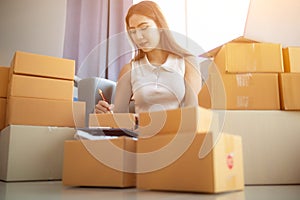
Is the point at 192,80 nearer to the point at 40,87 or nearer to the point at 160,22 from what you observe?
the point at 160,22

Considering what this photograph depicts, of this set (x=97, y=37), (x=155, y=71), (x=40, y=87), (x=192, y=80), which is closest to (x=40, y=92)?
(x=40, y=87)

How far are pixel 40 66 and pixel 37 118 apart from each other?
7.4 inches

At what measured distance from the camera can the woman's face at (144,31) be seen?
1157mm

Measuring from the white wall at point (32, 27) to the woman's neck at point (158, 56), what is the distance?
874 millimetres

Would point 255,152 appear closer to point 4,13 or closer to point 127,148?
point 127,148

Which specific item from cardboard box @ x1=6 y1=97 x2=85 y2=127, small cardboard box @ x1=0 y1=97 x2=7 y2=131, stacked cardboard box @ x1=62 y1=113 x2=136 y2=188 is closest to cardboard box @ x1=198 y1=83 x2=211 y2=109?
stacked cardboard box @ x1=62 y1=113 x2=136 y2=188

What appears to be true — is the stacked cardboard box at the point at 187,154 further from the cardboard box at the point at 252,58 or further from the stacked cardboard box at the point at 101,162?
the cardboard box at the point at 252,58

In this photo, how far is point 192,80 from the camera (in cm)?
124

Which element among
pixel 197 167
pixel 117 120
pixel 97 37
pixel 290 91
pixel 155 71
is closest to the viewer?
pixel 197 167

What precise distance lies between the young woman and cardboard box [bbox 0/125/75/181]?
0.65ft

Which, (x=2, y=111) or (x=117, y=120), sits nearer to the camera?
(x=117, y=120)

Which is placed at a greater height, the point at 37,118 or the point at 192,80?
the point at 192,80

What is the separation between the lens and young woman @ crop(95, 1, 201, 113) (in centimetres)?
118

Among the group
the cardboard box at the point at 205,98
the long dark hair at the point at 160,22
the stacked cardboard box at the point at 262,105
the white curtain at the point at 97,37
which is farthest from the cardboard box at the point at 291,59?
the white curtain at the point at 97,37
